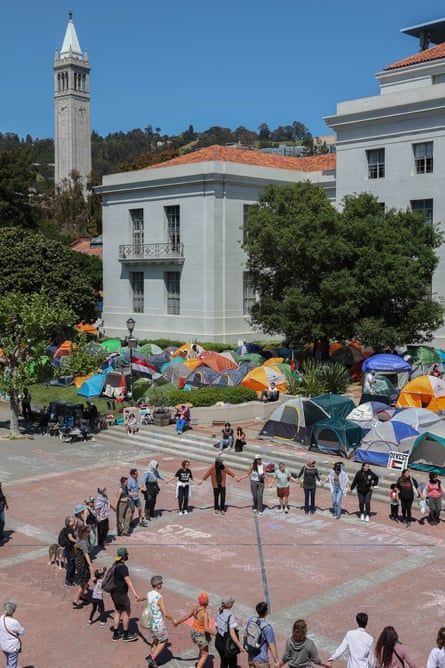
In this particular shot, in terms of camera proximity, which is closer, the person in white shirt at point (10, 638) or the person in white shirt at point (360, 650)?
the person in white shirt at point (360, 650)

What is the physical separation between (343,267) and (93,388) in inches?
469

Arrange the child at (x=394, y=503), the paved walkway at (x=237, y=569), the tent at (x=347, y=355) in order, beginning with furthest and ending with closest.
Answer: the tent at (x=347, y=355), the child at (x=394, y=503), the paved walkway at (x=237, y=569)

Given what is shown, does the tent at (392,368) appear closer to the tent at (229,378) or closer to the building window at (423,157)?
the tent at (229,378)

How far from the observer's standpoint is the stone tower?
142 meters

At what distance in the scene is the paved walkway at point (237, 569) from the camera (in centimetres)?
1194

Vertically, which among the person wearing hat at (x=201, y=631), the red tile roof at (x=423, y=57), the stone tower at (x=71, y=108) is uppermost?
the stone tower at (x=71, y=108)

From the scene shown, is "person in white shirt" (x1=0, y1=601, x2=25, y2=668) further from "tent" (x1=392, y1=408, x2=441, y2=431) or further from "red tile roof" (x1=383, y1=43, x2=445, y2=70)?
"red tile roof" (x1=383, y1=43, x2=445, y2=70)

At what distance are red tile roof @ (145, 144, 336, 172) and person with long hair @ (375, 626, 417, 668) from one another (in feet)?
131

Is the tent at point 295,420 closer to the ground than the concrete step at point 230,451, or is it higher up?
higher up

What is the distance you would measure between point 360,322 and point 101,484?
51.4ft

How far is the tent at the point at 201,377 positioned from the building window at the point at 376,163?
1500 centimetres

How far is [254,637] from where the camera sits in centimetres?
991

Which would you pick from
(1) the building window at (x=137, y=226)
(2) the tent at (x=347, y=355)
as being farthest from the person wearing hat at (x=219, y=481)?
(1) the building window at (x=137, y=226)

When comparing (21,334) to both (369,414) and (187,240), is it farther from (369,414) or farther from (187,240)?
(187,240)
